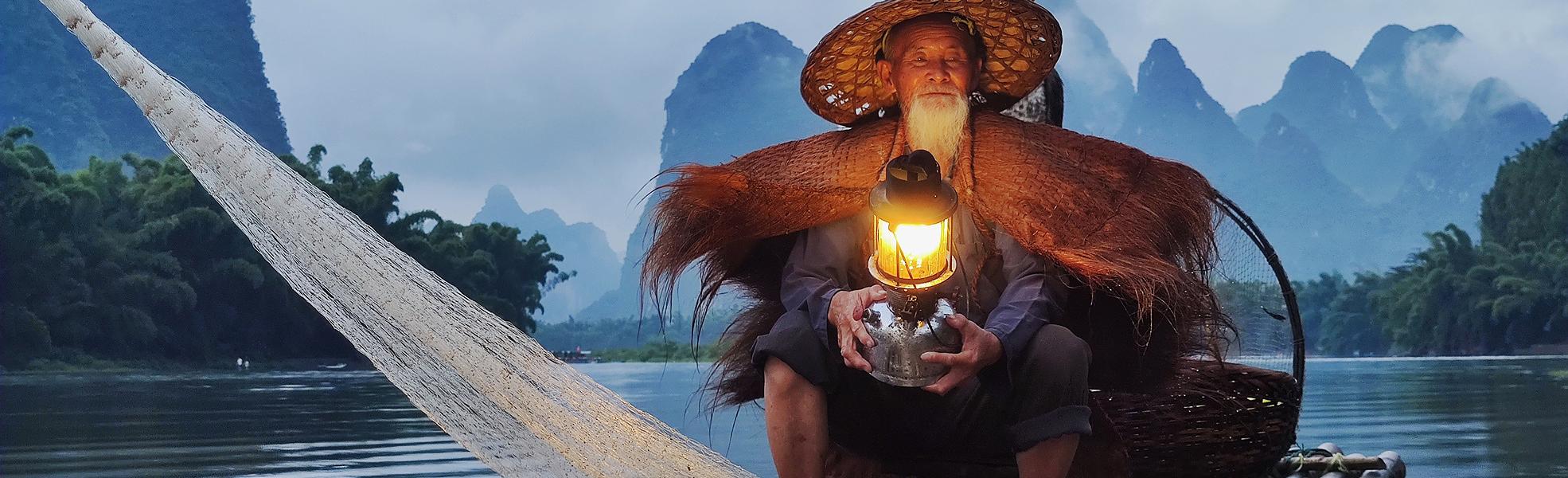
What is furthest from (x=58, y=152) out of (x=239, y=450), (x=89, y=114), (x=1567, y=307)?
(x=1567, y=307)

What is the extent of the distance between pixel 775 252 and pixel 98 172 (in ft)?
48.1

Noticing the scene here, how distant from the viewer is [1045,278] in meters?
1.84

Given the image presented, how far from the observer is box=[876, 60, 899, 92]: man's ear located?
210cm

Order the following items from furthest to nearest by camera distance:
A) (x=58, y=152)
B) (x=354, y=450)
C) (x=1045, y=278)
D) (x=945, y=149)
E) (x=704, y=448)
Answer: (x=58, y=152)
(x=354, y=450)
(x=704, y=448)
(x=945, y=149)
(x=1045, y=278)

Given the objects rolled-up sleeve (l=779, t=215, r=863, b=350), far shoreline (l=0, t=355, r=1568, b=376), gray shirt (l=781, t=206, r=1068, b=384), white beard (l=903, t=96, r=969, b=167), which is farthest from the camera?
far shoreline (l=0, t=355, r=1568, b=376)

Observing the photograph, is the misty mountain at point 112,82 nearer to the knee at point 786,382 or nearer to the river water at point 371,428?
the river water at point 371,428

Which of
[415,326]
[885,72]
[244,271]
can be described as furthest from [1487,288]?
[415,326]

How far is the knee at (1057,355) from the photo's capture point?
169 cm

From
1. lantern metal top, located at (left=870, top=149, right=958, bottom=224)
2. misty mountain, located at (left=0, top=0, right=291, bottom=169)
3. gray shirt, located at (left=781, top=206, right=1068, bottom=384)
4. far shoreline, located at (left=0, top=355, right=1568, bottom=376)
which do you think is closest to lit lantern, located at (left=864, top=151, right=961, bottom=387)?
lantern metal top, located at (left=870, top=149, right=958, bottom=224)

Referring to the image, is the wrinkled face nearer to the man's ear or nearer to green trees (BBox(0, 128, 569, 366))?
the man's ear

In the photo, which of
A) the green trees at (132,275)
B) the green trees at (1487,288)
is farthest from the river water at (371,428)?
the green trees at (1487,288)

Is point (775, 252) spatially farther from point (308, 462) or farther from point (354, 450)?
point (354, 450)

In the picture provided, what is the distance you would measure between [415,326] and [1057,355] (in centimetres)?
101

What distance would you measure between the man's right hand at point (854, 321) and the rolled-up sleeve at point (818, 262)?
11 cm
